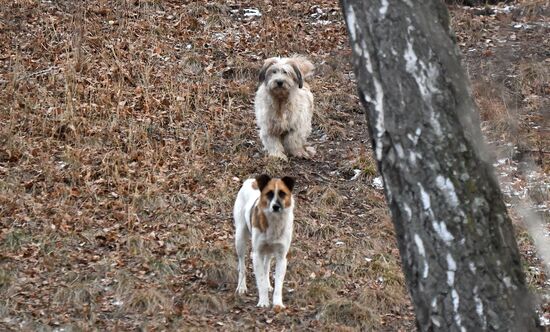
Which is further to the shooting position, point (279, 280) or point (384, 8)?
point (279, 280)

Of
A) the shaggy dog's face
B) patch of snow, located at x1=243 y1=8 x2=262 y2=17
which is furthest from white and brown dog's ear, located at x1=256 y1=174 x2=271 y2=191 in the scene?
patch of snow, located at x1=243 y1=8 x2=262 y2=17

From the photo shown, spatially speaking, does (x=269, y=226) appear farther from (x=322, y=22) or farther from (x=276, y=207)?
(x=322, y=22)

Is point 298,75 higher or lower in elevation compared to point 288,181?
higher

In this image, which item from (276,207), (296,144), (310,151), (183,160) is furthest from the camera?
(310,151)

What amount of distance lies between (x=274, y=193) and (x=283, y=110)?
4.64 m

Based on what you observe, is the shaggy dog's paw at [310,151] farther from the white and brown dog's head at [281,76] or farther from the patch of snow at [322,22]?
the patch of snow at [322,22]

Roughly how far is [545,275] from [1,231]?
227 inches

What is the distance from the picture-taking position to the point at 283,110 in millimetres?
12750

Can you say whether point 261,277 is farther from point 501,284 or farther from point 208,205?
point 501,284

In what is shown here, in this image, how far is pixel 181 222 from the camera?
10.4 m

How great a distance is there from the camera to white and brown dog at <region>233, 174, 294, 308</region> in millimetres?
8242

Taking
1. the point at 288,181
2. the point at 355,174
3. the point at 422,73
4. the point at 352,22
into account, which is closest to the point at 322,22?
the point at 355,174

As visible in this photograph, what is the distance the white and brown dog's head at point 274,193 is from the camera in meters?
→ 8.20

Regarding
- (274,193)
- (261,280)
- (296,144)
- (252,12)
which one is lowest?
(261,280)
